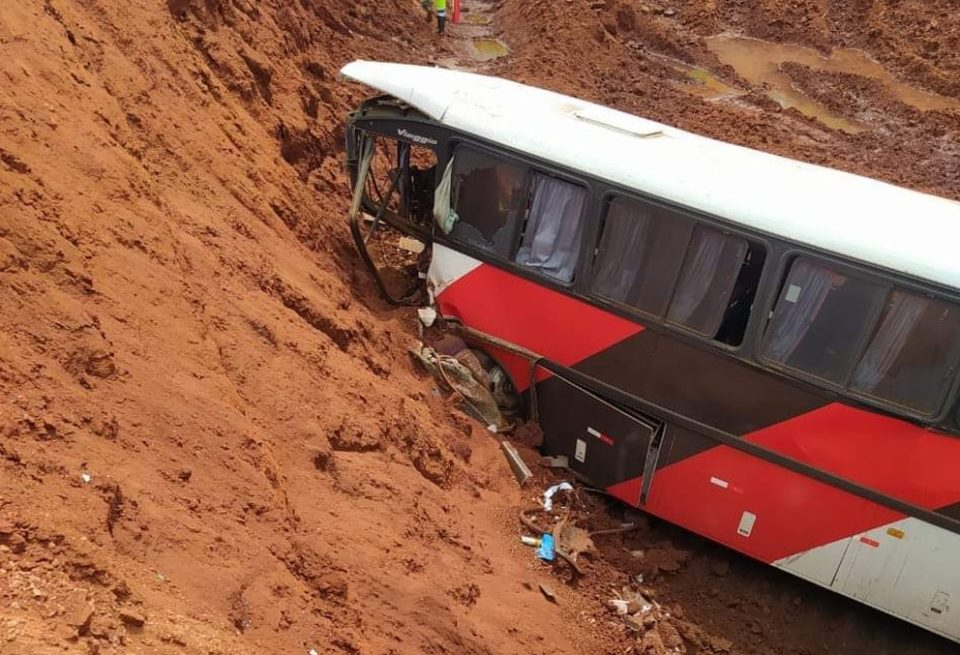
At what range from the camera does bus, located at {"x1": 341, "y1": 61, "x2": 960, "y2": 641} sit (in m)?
5.69

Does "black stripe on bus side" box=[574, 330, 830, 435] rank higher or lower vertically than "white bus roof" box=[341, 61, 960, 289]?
→ lower

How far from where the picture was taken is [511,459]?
23.6 ft

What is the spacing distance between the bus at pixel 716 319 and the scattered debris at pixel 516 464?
1.27 feet

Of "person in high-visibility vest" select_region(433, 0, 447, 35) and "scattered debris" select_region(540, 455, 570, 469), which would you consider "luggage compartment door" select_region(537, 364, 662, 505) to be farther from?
"person in high-visibility vest" select_region(433, 0, 447, 35)

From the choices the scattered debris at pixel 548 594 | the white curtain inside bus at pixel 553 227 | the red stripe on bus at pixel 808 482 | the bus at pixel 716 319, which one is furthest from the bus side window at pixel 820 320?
the scattered debris at pixel 548 594

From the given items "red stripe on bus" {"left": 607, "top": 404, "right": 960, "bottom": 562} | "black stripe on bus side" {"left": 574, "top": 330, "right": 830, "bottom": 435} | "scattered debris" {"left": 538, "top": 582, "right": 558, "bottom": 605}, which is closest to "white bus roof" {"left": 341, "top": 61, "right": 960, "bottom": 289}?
"black stripe on bus side" {"left": 574, "top": 330, "right": 830, "bottom": 435}

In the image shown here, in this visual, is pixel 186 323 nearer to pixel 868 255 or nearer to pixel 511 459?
pixel 511 459

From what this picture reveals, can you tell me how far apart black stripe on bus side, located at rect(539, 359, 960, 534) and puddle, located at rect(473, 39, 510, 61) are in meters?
10.9

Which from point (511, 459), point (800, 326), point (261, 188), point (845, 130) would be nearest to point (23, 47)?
point (261, 188)

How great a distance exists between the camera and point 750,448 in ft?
20.4

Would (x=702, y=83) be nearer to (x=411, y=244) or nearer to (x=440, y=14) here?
(x=440, y=14)

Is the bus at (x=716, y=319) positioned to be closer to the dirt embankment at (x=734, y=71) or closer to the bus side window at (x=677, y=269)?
the bus side window at (x=677, y=269)

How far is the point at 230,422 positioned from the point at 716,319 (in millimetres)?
3546

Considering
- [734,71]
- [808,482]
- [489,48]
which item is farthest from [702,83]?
[808,482]
